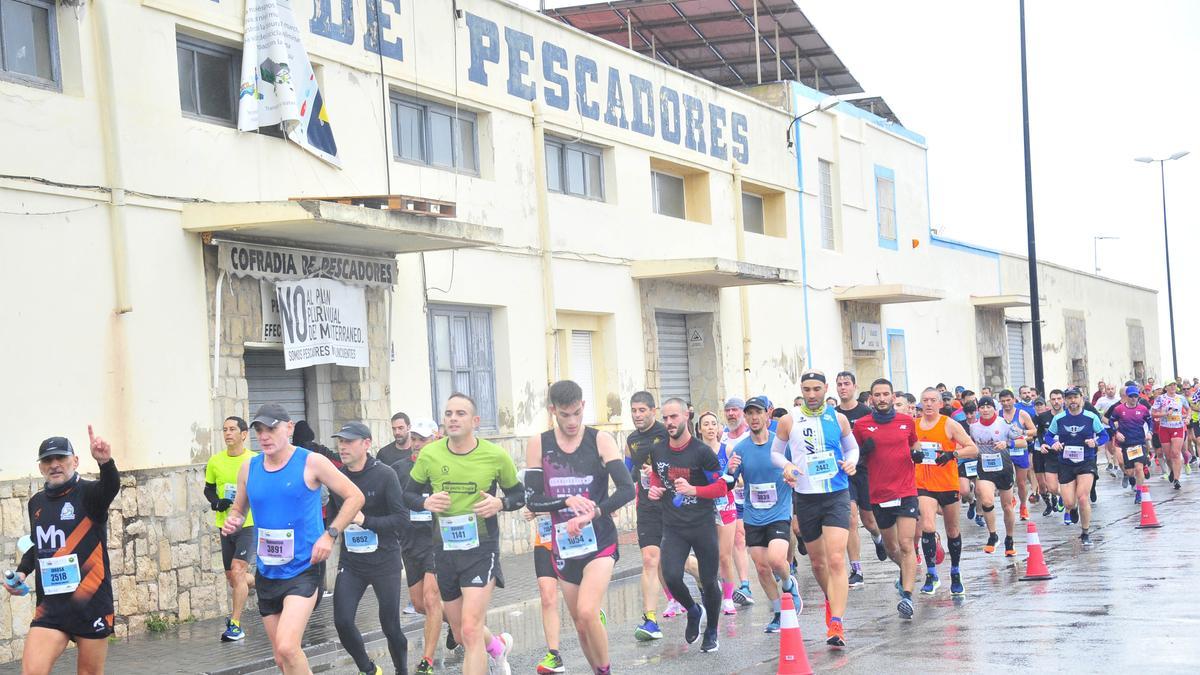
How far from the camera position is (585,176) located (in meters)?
22.1

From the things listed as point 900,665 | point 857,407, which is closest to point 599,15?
point 857,407

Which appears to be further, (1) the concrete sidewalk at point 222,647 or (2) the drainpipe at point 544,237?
(2) the drainpipe at point 544,237

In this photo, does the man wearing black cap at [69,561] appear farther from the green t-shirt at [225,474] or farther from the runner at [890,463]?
the runner at [890,463]

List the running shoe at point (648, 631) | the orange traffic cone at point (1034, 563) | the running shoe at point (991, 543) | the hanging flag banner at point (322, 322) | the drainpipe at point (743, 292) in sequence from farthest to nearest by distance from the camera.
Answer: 1. the drainpipe at point (743, 292)
2. the running shoe at point (991, 543)
3. the hanging flag banner at point (322, 322)
4. the orange traffic cone at point (1034, 563)
5. the running shoe at point (648, 631)

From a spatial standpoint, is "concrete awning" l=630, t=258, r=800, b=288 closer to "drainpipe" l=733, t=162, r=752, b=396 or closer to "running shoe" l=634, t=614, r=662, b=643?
"drainpipe" l=733, t=162, r=752, b=396

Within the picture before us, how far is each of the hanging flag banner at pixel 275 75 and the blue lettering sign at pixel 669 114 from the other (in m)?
9.15

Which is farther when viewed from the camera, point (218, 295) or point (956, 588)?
point (218, 295)

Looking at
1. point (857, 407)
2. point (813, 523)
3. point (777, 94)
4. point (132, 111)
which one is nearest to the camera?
point (813, 523)

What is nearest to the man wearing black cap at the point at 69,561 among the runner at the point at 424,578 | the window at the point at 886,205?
the runner at the point at 424,578

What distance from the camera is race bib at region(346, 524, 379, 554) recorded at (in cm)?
955

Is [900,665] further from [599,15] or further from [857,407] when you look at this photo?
[599,15]

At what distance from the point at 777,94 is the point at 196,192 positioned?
662 inches

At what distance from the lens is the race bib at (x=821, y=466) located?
1066 cm

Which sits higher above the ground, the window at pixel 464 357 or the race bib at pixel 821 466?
the window at pixel 464 357
